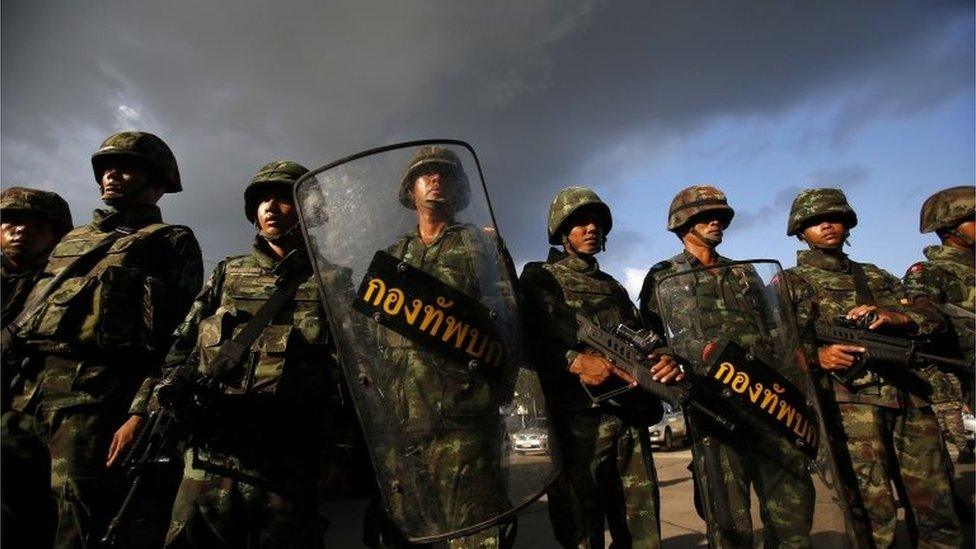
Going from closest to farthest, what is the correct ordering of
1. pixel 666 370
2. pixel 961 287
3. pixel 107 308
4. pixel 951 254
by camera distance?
pixel 666 370 → pixel 107 308 → pixel 961 287 → pixel 951 254

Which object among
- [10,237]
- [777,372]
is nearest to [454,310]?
[777,372]

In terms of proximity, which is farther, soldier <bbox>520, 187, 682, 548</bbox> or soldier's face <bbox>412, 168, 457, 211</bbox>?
soldier <bbox>520, 187, 682, 548</bbox>

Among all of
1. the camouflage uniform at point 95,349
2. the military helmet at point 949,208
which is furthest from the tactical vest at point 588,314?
the military helmet at point 949,208

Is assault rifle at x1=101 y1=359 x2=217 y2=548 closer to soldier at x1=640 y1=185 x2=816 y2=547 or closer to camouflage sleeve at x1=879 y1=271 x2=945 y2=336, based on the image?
soldier at x1=640 y1=185 x2=816 y2=547

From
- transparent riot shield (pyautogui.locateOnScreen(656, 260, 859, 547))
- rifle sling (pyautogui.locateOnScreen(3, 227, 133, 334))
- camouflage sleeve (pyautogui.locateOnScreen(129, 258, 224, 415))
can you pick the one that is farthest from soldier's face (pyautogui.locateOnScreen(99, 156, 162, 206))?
transparent riot shield (pyautogui.locateOnScreen(656, 260, 859, 547))

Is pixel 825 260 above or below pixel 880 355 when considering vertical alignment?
above

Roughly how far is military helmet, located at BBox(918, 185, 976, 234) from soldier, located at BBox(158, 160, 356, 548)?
4.91 metres

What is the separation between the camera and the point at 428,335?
5.19 feet

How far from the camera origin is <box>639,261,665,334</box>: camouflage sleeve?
11.3 ft

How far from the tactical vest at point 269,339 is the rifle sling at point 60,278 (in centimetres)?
84

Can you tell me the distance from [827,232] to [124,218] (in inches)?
193

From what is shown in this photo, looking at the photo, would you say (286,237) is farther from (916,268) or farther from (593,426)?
(916,268)

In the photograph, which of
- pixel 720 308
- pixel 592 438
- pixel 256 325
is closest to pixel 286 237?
pixel 256 325

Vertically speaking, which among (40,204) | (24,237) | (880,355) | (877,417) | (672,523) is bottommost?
(672,523)
